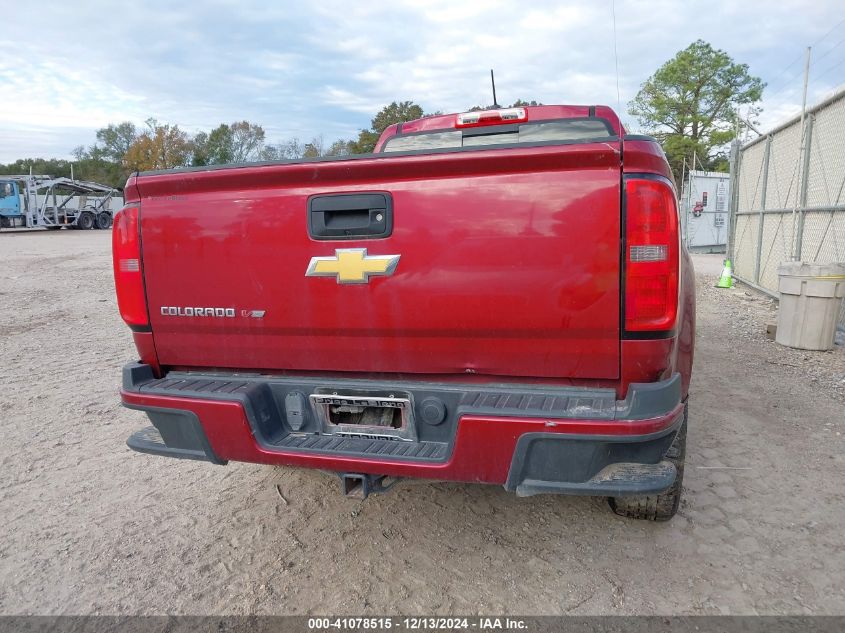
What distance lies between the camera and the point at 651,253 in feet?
6.72

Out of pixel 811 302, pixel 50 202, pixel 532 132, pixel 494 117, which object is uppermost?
pixel 494 117

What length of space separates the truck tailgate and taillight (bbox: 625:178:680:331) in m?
0.05

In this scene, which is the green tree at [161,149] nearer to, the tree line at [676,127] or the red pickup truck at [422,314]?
the tree line at [676,127]

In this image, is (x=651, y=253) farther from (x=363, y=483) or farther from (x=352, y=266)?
(x=363, y=483)

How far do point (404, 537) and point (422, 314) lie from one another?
51.0 inches

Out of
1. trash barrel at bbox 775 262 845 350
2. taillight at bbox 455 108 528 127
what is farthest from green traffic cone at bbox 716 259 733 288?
taillight at bbox 455 108 528 127

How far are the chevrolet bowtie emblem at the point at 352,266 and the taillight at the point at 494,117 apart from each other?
200 centimetres

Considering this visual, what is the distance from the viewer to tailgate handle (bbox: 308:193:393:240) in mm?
2287

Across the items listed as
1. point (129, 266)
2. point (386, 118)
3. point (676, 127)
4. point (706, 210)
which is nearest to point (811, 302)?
point (129, 266)

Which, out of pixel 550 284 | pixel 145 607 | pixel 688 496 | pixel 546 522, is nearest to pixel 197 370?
pixel 145 607

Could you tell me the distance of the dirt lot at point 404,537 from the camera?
249cm

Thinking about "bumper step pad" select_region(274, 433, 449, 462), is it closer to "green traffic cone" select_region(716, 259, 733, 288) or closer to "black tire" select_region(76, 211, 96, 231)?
"green traffic cone" select_region(716, 259, 733, 288)

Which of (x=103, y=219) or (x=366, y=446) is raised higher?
(x=103, y=219)

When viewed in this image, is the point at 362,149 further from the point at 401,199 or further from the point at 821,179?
the point at 401,199
